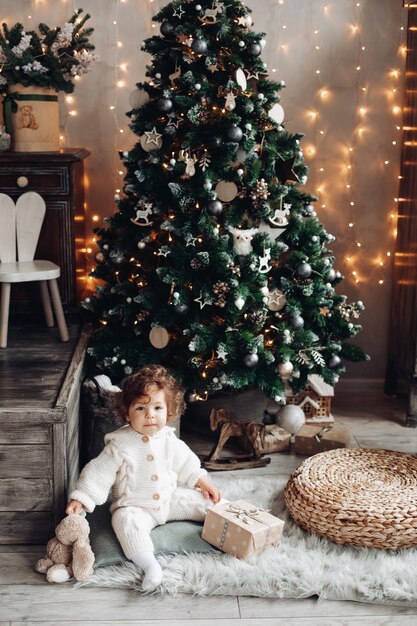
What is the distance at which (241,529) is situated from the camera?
8.22ft

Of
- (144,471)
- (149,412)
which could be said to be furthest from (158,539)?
(149,412)

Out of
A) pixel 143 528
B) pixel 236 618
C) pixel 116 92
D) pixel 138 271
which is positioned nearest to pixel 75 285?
pixel 138 271

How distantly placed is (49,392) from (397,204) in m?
2.17

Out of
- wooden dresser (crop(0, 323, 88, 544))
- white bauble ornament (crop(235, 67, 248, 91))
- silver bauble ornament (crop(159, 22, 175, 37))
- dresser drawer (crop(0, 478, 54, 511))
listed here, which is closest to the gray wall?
silver bauble ornament (crop(159, 22, 175, 37))

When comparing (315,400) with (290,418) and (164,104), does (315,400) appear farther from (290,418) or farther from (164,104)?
(164,104)

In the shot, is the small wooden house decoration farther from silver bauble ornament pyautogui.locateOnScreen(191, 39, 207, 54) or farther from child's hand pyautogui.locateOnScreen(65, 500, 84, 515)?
silver bauble ornament pyautogui.locateOnScreen(191, 39, 207, 54)

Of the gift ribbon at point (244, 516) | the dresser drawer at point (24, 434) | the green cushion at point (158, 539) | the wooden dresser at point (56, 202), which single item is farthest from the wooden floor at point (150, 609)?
the wooden dresser at point (56, 202)

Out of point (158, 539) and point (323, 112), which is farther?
point (323, 112)

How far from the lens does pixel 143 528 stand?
8.31 feet

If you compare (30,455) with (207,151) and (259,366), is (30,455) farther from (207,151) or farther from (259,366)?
(207,151)

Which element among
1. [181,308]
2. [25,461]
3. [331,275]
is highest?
[331,275]

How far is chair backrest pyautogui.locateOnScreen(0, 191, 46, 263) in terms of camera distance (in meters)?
3.55

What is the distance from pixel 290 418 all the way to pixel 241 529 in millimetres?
929

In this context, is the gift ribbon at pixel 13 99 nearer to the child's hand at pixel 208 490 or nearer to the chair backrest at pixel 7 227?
the chair backrest at pixel 7 227
